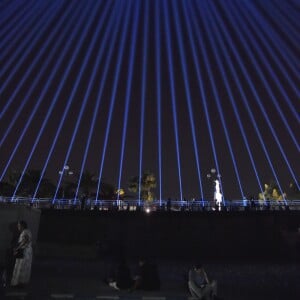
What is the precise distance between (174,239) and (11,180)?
42.3 metres

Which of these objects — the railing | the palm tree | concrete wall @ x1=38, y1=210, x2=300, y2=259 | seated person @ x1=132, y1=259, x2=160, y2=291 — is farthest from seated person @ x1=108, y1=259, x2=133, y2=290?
the palm tree

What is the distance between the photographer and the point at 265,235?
106 ft

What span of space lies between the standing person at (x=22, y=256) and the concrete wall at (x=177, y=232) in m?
21.5

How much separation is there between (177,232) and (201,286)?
23.9 meters

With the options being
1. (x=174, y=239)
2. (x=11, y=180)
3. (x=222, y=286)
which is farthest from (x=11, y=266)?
(x=11, y=180)

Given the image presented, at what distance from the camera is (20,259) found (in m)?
9.84

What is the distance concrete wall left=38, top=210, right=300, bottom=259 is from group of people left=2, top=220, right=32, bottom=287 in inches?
842

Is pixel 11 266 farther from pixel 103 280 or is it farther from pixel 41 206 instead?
pixel 41 206

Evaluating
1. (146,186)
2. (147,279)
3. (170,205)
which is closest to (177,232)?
(170,205)

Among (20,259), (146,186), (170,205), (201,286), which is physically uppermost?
(146,186)

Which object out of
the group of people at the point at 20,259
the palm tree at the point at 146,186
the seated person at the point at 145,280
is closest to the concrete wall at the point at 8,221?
the group of people at the point at 20,259

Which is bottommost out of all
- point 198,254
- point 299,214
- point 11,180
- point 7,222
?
point 7,222

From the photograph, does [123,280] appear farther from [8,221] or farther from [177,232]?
[177,232]

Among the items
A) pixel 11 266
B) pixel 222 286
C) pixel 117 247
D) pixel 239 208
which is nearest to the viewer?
pixel 11 266
